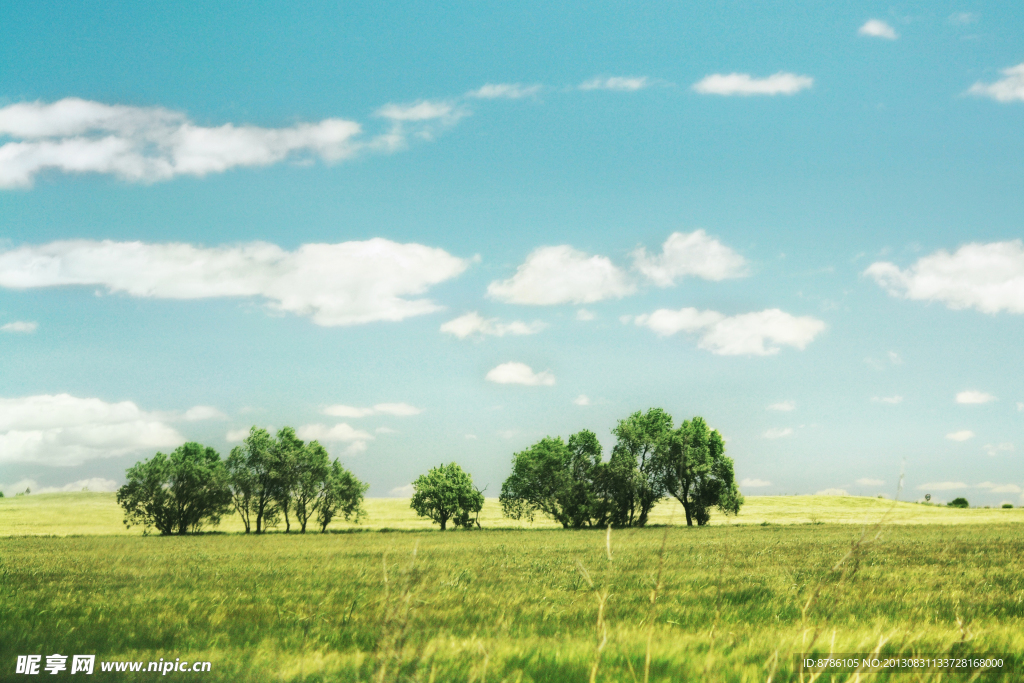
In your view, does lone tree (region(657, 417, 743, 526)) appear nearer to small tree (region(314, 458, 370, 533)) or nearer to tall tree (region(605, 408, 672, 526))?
tall tree (region(605, 408, 672, 526))

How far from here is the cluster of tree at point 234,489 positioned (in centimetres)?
7538

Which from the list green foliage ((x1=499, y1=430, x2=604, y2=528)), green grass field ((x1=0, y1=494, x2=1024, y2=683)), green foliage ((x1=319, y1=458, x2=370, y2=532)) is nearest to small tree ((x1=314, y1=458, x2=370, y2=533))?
green foliage ((x1=319, y1=458, x2=370, y2=532))

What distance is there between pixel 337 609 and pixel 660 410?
70953mm

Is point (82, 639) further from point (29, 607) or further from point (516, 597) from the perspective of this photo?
point (516, 597)

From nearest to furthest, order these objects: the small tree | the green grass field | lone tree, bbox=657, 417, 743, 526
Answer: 1. the green grass field
2. lone tree, bbox=657, 417, 743, 526
3. the small tree

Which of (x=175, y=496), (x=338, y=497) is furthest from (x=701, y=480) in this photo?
(x=175, y=496)

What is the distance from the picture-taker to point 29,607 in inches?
446

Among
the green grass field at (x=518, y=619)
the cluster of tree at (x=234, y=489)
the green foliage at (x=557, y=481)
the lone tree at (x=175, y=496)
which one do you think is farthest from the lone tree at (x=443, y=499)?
the green grass field at (x=518, y=619)

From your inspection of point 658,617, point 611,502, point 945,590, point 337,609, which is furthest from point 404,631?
point 611,502

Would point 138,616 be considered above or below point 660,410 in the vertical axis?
below

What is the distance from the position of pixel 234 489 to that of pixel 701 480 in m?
54.5

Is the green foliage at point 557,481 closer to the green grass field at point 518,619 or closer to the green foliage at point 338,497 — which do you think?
the green foliage at point 338,497

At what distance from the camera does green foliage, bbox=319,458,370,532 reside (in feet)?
254

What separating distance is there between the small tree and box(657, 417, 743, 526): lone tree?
36.6 meters
